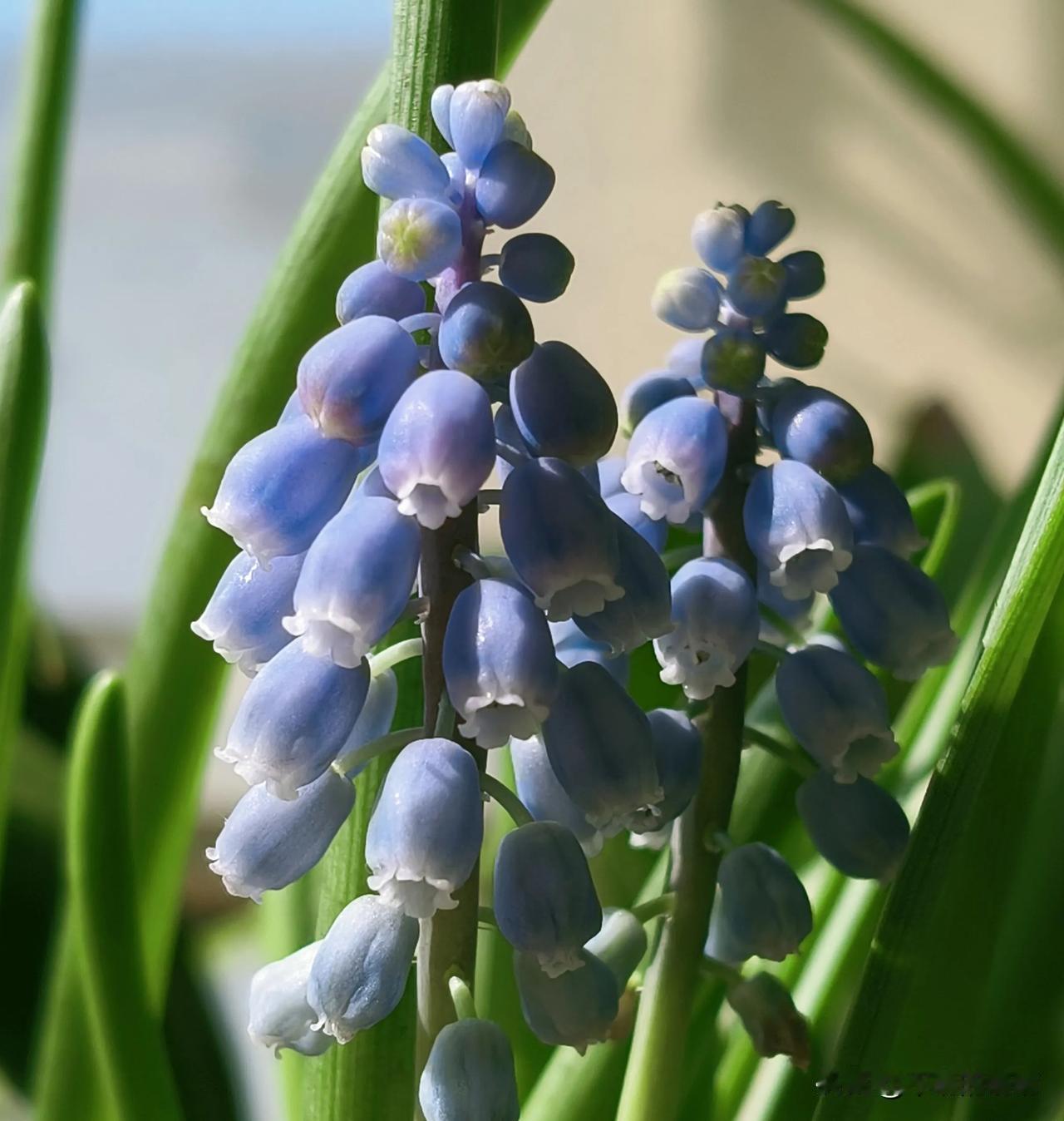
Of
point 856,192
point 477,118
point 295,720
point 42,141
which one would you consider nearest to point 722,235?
point 477,118

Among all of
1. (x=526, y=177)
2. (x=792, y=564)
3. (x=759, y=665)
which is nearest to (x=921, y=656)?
(x=792, y=564)

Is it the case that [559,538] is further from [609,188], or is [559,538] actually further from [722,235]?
[609,188]

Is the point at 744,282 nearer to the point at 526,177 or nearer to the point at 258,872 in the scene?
the point at 526,177

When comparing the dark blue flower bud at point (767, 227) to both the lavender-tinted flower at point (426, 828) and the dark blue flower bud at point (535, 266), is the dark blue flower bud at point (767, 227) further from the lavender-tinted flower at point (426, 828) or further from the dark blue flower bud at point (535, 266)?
the lavender-tinted flower at point (426, 828)

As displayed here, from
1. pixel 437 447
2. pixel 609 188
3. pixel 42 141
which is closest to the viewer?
pixel 437 447

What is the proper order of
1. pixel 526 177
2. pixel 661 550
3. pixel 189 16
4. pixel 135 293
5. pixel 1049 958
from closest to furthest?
pixel 526 177
pixel 661 550
pixel 1049 958
pixel 189 16
pixel 135 293

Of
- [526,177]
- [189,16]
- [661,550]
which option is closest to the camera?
[526,177]

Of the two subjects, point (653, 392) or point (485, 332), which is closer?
point (485, 332)
